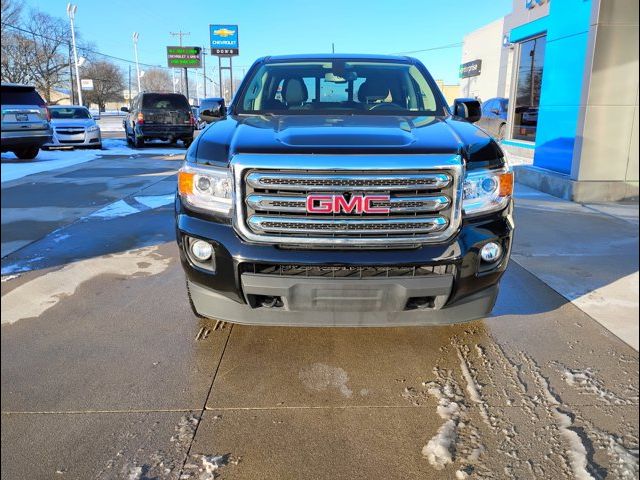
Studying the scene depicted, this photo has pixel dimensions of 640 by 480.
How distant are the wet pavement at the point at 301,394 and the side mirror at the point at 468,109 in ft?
4.93

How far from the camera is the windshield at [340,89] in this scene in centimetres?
414

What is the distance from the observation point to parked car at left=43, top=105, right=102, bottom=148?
53.6 ft

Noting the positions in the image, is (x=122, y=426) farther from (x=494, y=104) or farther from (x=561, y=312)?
(x=494, y=104)

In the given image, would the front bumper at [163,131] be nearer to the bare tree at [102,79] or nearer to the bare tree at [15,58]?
the bare tree at [102,79]

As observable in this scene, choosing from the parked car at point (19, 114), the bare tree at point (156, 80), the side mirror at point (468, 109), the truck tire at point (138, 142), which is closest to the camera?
the parked car at point (19, 114)

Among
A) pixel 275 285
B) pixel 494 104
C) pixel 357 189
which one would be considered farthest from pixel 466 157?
pixel 494 104

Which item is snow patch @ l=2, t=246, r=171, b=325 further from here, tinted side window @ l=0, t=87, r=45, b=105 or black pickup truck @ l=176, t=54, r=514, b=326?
tinted side window @ l=0, t=87, r=45, b=105

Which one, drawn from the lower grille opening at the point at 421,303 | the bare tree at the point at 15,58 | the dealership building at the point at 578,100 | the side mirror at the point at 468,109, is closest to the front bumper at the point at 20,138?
the bare tree at the point at 15,58

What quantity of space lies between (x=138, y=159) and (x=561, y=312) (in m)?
13.5

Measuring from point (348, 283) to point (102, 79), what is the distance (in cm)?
176

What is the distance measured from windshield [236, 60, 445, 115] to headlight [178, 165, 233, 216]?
124 cm

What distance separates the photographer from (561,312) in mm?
3965

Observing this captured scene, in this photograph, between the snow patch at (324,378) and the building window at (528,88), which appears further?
the building window at (528,88)

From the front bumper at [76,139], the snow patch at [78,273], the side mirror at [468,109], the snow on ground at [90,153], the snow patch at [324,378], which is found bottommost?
the snow patch at [324,378]
